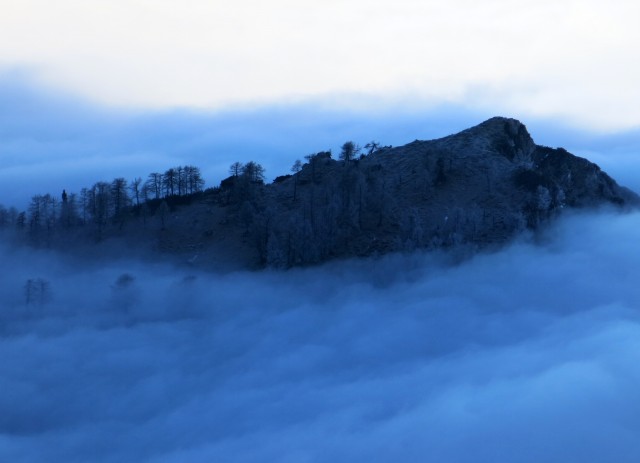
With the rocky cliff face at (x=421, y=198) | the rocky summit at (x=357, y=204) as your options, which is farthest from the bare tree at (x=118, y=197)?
the rocky cliff face at (x=421, y=198)

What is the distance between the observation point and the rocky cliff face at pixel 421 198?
386ft

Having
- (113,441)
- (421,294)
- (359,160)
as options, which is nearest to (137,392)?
(113,441)

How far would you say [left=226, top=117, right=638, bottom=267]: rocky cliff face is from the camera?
4631 inches

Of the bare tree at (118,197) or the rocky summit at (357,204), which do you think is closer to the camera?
the rocky summit at (357,204)

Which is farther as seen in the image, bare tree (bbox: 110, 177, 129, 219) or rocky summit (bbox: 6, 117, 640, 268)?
bare tree (bbox: 110, 177, 129, 219)

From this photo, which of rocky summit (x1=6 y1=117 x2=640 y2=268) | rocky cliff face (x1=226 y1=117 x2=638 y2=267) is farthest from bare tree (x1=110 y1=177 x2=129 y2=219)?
rocky cliff face (x1=226 y1=117 x2=638 y2=267)

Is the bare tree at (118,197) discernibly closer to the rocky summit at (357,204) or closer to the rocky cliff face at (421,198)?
the rocky summit at (357,204)

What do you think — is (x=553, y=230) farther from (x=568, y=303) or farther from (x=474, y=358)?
(x=474, y=358)

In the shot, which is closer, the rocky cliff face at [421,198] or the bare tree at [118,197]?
the rocky cliff face at [421,198]

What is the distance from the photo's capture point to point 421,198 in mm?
124500

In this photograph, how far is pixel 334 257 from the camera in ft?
386

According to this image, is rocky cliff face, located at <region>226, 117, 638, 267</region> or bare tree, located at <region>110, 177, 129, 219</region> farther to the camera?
bare tree, located at <region>110, 177, 129, 219</region>

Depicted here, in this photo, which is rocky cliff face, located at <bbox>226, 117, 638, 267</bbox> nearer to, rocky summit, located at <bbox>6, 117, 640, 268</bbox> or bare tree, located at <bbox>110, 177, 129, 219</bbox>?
rocky summit, located at <bbox>6, 117, 640, 268</bbox>

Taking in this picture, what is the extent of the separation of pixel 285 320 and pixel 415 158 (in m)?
40.1
